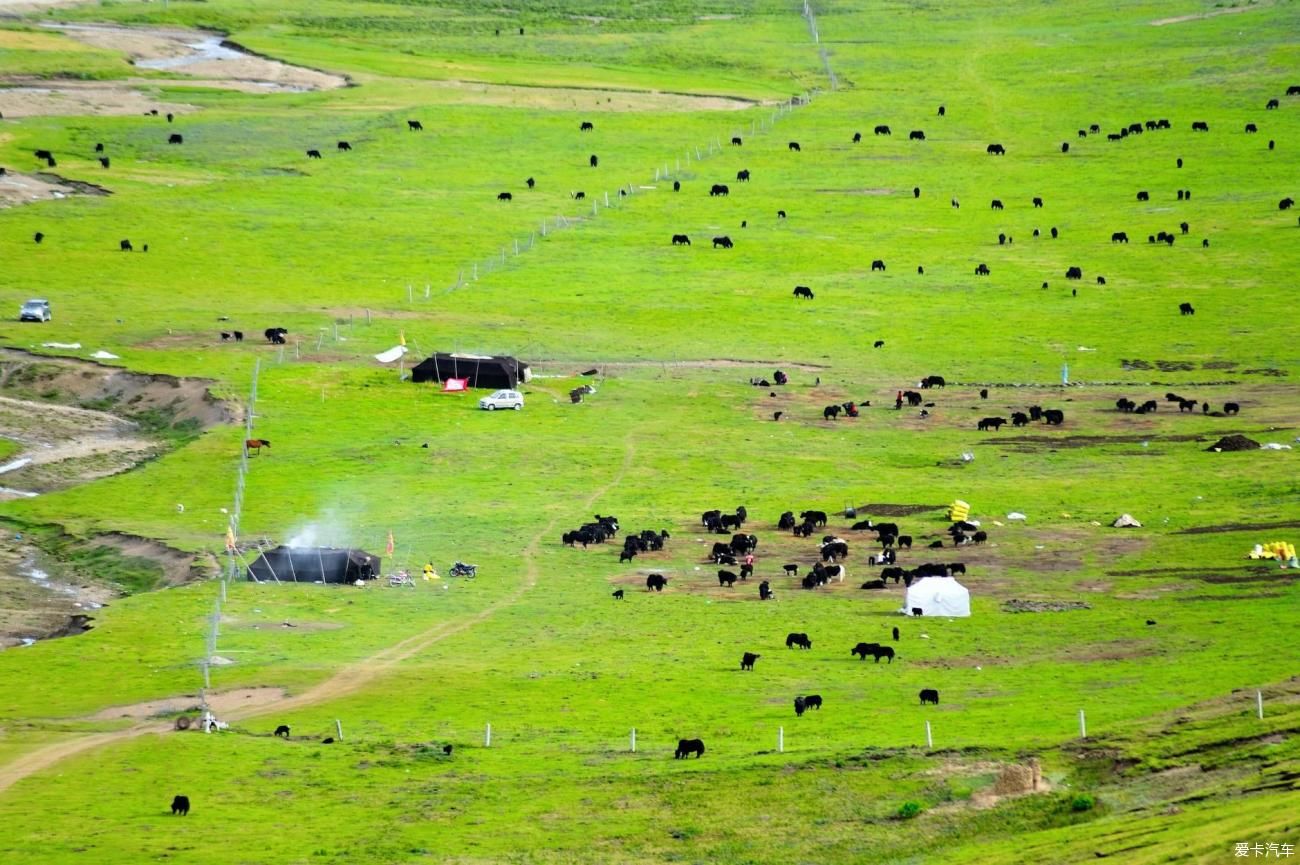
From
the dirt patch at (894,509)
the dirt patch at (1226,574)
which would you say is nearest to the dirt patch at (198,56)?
the dirt patch at (894,509)

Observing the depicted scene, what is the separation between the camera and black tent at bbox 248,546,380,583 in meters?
65.3

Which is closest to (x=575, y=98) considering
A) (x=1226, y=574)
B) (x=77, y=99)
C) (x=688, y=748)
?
(x=77, y=99)

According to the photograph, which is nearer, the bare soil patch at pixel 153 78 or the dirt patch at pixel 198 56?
the bare soil patch at pixel 153 78

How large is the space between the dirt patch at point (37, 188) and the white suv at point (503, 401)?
1615 inches

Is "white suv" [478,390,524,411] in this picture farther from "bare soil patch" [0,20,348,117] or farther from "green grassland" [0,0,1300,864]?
"bare soil patch" [0,20,348,117]

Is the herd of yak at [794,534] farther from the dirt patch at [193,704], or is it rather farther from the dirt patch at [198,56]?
the dirt patch at [198,56]

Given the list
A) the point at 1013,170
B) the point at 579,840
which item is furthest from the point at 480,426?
the point at 1013,170

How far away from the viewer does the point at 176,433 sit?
3319 inches

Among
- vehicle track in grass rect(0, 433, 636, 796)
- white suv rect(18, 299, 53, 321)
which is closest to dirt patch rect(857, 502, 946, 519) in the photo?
vehicle track in grass rect(0, 433, 636, 796)

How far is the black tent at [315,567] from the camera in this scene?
6531 centimetres

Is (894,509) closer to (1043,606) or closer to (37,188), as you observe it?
(1043,606)

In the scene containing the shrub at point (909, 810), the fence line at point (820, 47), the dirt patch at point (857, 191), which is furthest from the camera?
the fence line at point (820, 47)

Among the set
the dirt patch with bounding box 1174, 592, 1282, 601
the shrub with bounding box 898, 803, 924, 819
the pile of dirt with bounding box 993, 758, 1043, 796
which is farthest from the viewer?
the dirt patch with bounding box 1174, 592, 1282, 601

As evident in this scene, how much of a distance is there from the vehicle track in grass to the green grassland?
23 cm
